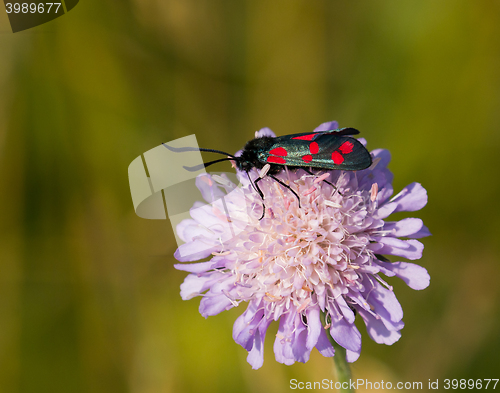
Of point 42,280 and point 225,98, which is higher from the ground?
Result: point 225,98

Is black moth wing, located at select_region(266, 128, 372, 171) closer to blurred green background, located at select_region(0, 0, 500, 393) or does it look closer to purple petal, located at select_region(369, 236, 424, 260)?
purple petal, located at select_region(369, 236, 424, 260)

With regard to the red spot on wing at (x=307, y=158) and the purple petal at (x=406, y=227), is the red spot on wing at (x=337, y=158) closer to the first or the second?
the red spot on wing at (x=307, y=158)

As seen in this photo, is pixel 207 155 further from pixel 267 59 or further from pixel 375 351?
pixel 375 351

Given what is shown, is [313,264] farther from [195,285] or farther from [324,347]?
[195,285]

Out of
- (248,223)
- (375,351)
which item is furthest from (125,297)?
(375,351)

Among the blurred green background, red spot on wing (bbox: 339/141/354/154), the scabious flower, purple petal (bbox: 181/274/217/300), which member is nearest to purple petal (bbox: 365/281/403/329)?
the scabious flower

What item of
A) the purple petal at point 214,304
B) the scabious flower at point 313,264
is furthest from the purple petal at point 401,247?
the purple petal at point 214,304

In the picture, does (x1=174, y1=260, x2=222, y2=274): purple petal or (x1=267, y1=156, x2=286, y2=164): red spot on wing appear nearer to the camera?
(x1=267, y1=156, x2=286, y2=164): red spot on wing
